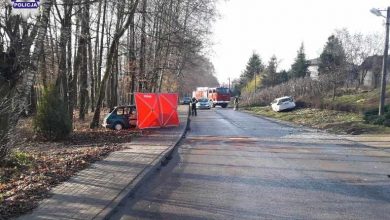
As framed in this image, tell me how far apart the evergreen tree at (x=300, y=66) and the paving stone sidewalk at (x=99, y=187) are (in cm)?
7538

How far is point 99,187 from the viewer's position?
9.67 metres

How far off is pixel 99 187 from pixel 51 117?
11.8 meters

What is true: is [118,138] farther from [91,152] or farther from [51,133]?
[91,152]

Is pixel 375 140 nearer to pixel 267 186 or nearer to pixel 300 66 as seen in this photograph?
pixel 267 186

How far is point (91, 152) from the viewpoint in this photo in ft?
49.8

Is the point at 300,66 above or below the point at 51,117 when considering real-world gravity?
above

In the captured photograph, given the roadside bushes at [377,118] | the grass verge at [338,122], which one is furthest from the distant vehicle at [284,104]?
the roadside bushes at [377,118]

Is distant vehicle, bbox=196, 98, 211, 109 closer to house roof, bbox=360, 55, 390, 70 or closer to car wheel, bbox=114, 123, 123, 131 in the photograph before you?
house roof, bbox=360, 55, 390, 70

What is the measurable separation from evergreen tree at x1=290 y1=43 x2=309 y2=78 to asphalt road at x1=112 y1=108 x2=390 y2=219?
2846 inches

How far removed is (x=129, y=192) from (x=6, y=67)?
557 cm

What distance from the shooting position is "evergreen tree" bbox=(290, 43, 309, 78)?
3489 inches

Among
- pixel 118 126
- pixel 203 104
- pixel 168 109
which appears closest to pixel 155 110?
pixel 168 109

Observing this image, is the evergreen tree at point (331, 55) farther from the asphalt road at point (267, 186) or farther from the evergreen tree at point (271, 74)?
the asphalt road at point (267, 186)

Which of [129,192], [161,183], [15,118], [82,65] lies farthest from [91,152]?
[82,65]
